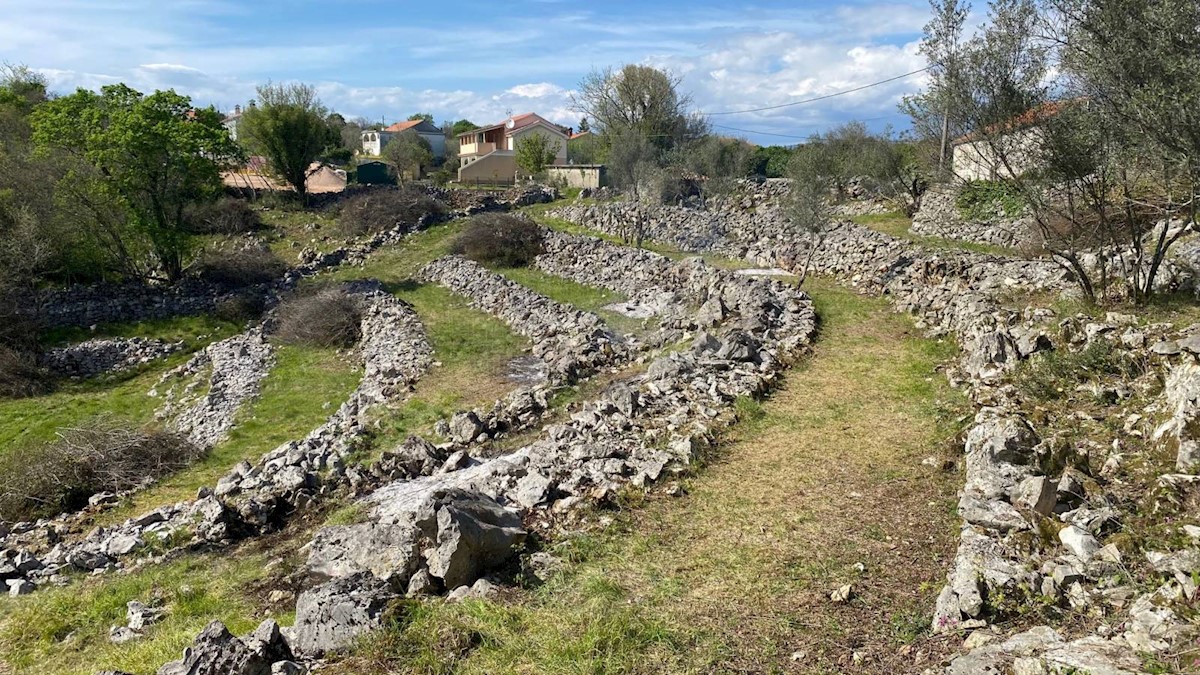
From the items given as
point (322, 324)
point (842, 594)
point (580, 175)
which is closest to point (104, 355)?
point (322, 324)

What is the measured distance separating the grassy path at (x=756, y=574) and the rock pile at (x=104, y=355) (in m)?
19.9

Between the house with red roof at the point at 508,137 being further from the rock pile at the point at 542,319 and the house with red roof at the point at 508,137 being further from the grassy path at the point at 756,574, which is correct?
the grassy path at the point at 756,574

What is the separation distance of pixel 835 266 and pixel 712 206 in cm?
1673

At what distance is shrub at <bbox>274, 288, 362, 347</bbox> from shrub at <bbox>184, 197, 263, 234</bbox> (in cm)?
1650

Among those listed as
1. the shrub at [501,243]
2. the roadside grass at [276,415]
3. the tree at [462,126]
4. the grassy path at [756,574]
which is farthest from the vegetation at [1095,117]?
the tree at [462,126]

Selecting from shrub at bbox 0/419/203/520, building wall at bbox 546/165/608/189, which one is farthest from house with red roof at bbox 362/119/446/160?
shrub at bbox 0/419/203/520

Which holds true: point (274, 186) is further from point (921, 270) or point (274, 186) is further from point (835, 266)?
point (921, 270)

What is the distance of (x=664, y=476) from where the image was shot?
9.30 m

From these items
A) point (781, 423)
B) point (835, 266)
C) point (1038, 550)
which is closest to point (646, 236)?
point (835, 266)

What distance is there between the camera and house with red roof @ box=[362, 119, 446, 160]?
8044cm

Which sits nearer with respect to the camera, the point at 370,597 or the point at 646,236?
the point at 370,597

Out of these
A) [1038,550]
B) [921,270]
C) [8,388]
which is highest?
[921,270]

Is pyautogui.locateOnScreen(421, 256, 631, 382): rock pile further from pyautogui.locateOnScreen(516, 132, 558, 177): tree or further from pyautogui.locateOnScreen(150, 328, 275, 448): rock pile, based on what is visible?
pyautogui.locateOnScreen(516, 132, 558, 177): tree

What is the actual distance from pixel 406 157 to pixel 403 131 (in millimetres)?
16034
